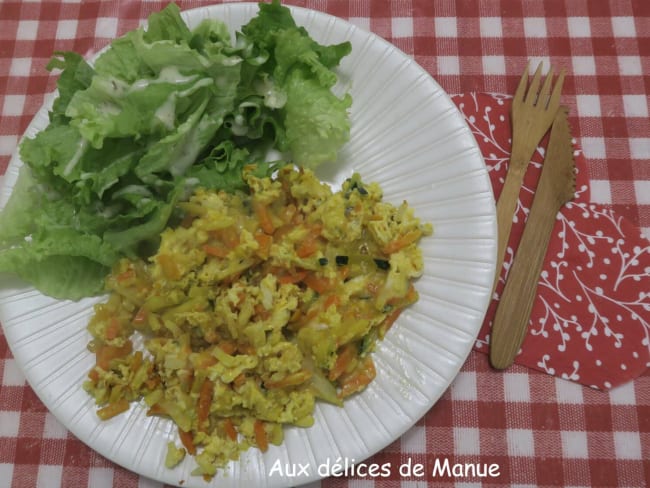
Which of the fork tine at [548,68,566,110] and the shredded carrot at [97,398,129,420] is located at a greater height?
the fork tine at [548,68,566,110]

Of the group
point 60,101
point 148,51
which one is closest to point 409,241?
point 148,51

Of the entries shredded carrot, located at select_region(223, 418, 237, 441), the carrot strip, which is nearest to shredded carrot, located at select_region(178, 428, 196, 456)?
shredded carrot, located at select_region(223, 418, 237, 441)

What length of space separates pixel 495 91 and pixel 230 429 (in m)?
1.98

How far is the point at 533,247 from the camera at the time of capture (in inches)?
89.9

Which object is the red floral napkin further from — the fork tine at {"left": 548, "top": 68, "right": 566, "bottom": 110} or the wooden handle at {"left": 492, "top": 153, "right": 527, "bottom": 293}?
the fork tine at {"left": 548, "top": 68, "right": 566, "bottom": 110}

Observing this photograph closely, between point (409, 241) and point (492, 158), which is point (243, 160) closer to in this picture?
point (409, 241)

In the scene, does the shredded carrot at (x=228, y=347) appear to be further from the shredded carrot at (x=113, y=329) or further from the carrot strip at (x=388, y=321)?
the carrot strip at (x=388, y=321)

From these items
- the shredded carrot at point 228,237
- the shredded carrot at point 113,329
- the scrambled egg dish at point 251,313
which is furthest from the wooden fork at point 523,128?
the shredded carrot at point 113,329

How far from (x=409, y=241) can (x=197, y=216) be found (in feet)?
2.73

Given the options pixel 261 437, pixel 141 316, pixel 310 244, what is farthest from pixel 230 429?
pixel 310 244

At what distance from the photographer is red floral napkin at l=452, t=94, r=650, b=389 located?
2.23 m

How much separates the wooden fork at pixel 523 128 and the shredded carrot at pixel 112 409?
163cm

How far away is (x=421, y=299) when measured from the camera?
2068 millimetres

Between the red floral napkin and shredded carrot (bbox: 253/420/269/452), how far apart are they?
971mm
